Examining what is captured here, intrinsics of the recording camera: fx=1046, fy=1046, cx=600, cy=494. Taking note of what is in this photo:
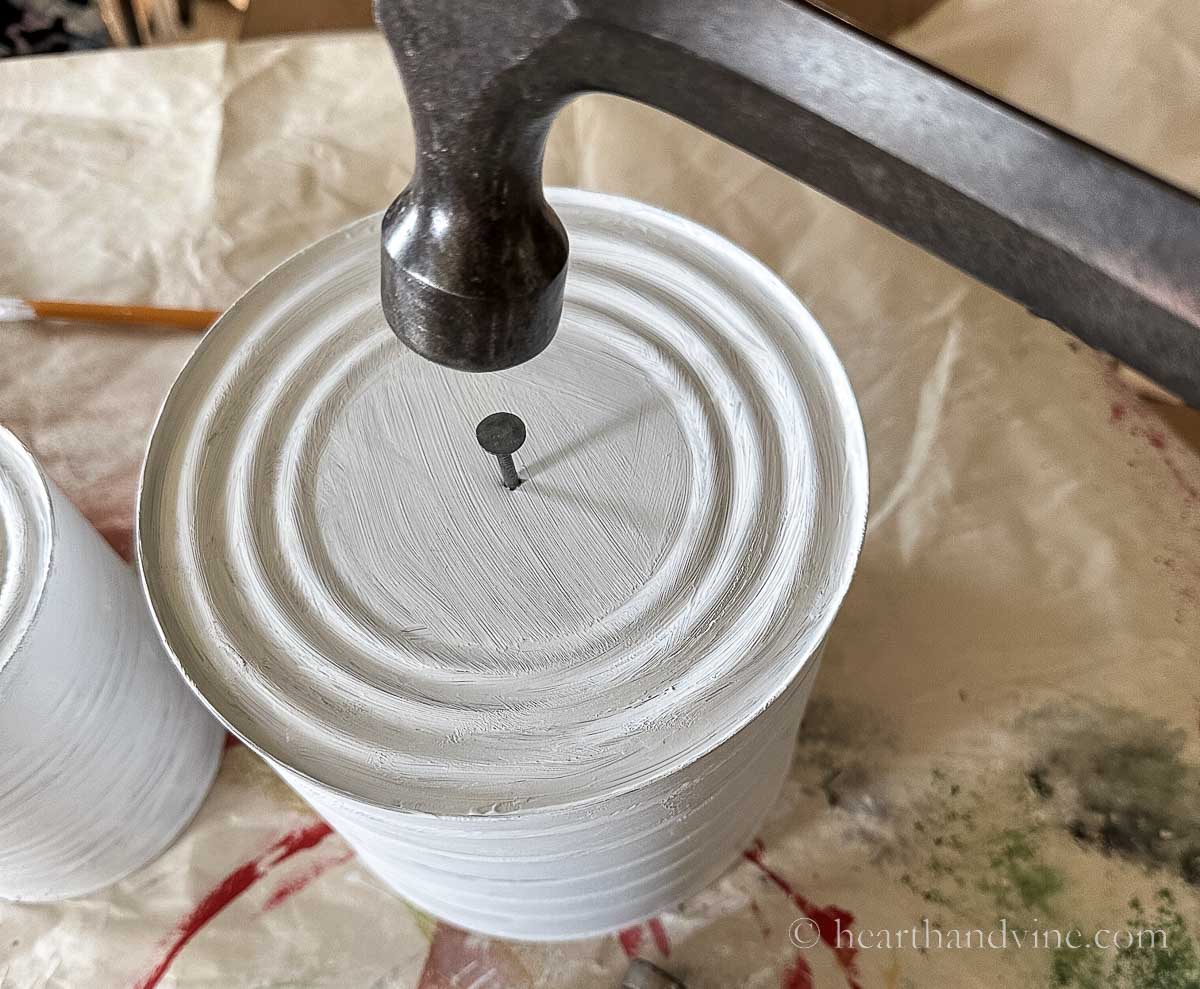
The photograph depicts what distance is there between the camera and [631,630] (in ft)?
2.06

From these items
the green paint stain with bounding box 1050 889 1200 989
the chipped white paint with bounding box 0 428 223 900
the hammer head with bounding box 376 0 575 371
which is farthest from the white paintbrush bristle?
the green paint stain with bounding box 1050 889 1200 989

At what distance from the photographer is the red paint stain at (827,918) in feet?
2.60

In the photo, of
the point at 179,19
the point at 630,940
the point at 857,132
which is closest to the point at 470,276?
the point at 857,132

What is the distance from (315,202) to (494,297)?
77 cm

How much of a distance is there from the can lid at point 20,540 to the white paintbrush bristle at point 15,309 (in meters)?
0.41

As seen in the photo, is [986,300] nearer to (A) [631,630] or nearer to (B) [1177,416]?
(B) [1177,416]

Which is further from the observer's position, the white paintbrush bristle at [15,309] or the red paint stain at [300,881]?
the white paintbrush bristle at [15,309]

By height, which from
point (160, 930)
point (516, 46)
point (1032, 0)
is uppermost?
point (516, 46)

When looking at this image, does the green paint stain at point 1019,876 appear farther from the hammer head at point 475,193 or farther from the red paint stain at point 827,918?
the hammer head at point 475,193

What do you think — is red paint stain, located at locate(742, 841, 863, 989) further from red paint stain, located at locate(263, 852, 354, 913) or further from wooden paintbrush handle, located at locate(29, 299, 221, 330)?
wooden paintbrush handle, located at locate(29, 299, 221, 330)

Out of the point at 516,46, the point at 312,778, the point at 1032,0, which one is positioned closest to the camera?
the point at 516,46

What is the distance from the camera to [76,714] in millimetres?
726

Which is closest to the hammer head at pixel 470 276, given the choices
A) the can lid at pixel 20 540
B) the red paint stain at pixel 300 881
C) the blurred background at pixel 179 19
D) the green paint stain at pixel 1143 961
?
the can lid at pixel 20 540

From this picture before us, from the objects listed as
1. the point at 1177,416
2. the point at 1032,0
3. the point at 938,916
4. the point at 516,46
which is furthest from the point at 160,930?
the point at 1032,0
